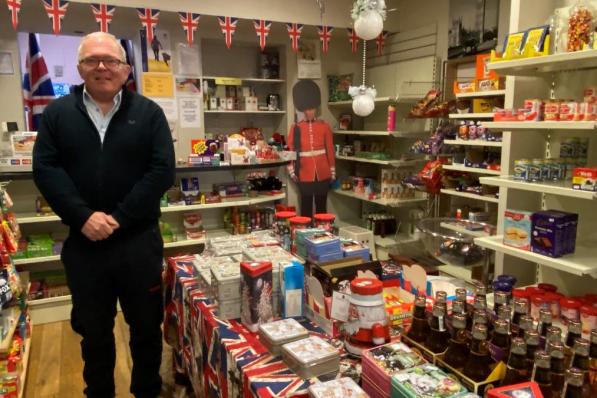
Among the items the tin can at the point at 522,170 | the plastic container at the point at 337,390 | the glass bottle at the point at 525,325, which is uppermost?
the tin can at the point at 522,170

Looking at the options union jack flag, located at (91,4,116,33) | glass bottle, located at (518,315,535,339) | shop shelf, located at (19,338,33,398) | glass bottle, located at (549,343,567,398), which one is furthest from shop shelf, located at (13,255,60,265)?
glass bottle, located at (549,343,567,398)

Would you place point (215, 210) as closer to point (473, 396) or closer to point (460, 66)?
point (460, 66)

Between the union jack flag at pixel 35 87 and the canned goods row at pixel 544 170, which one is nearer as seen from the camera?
the canned goods row at pixel 544 170

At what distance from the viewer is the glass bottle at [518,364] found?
108 cm

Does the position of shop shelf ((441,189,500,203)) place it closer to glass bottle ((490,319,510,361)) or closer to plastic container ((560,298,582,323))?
plastic container ((560,298,582,323))

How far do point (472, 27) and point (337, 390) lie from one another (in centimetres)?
407

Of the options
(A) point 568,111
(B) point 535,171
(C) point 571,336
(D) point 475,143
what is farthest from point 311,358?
(D) point 475,143

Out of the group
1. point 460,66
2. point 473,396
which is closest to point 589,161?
point 473,396

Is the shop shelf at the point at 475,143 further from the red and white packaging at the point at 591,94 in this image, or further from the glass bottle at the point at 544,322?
the glass bottle at the point at 544,322

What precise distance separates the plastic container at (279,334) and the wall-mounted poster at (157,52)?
148 inches

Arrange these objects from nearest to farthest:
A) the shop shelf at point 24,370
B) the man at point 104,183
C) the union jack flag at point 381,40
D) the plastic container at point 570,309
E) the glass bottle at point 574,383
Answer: the glass bottle at point 574,383 → the plastic container at point 570,309 → the man at point 104,183 → the shop shelf at point 24,370 → the union jack flag at point 381,40

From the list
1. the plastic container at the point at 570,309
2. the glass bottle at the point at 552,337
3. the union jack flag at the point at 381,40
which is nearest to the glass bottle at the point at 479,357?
the glass bottle at the point at 552,337

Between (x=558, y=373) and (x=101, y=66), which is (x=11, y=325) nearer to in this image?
(x=101, y=66)

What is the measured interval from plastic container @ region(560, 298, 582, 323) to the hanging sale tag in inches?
31.7
